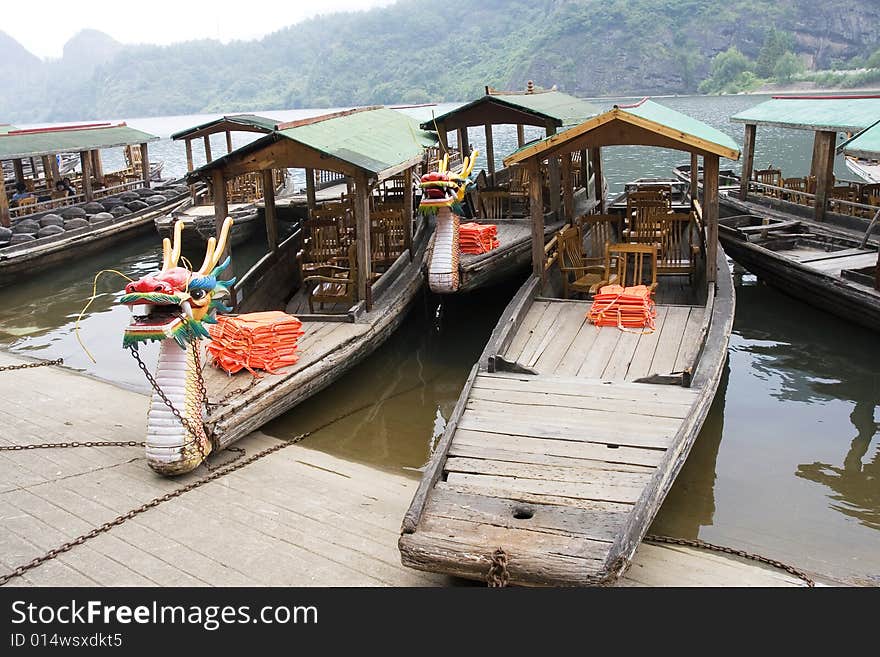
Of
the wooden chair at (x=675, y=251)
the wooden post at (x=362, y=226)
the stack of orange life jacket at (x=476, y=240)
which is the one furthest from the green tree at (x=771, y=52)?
the wooden post at (x=362, y=226)

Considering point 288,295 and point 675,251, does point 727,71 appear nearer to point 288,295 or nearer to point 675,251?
point 675,251

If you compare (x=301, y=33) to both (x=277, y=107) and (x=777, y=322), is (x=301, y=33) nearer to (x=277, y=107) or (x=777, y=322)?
(x=277, y=107)

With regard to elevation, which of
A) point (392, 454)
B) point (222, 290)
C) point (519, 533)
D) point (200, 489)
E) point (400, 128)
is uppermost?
point (400, 128)

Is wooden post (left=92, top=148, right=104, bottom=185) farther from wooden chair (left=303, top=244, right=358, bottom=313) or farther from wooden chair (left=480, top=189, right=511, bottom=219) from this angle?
wooden chair (left=303, top=244, right=358, bottom=313)

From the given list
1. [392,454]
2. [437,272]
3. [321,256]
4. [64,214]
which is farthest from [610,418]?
[64,214]

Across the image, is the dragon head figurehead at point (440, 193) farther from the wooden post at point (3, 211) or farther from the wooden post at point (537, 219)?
the wooden post at point (3, 211)

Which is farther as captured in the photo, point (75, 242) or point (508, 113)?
point (75, 242)

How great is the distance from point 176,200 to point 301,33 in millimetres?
147127

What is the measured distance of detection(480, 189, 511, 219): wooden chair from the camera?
48.7ft

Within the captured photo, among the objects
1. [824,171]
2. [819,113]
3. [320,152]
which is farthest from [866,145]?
[320,152]

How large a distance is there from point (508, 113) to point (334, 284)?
5.13m

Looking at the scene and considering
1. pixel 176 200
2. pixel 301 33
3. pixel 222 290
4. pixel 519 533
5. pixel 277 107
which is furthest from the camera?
pixel 301 33

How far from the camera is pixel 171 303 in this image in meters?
6.07

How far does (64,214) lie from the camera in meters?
19.1
